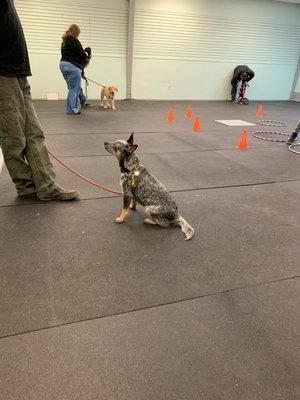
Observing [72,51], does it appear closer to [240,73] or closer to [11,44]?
[11,44]

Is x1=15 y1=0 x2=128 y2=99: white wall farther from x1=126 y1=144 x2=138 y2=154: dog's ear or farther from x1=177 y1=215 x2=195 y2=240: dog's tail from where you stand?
x1=177 y1=215 x2=195 y2=240: dog's tail

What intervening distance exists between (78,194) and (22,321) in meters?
1.79

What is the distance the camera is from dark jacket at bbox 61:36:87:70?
7.12 metres

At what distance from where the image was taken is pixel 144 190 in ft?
9.66

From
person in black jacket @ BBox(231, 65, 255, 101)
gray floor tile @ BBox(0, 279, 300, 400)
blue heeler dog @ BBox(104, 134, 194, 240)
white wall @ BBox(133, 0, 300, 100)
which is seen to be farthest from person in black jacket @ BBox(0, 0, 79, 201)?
person in black jacket @ BBox(231, 65, 255, 101)

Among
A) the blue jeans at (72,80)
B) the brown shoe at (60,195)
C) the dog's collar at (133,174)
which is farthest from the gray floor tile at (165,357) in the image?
the blue jeans at (72,80)

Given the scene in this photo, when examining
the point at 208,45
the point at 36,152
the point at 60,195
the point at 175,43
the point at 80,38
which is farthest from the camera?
the point at 208,45

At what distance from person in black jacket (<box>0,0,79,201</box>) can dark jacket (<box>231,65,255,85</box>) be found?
1000 cm

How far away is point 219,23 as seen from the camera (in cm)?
1116

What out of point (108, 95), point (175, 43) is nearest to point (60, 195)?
point (108, 95)

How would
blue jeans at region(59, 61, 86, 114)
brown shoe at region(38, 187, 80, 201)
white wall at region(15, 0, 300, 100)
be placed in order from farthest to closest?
1. white wall at region(15, 0, 300, 100)
2. blue jeans at region(59, 61, 86, 114)
3. brown shoe at region(38, 187, 80, 201)

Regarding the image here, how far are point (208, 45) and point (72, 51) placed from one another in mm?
6013

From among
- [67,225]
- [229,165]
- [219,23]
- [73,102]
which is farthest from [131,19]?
[67,225]

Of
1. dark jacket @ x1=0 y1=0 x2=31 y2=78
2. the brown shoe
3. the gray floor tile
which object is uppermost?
dark jacket @ x1=0 y1=0 x2=31 y2=78
